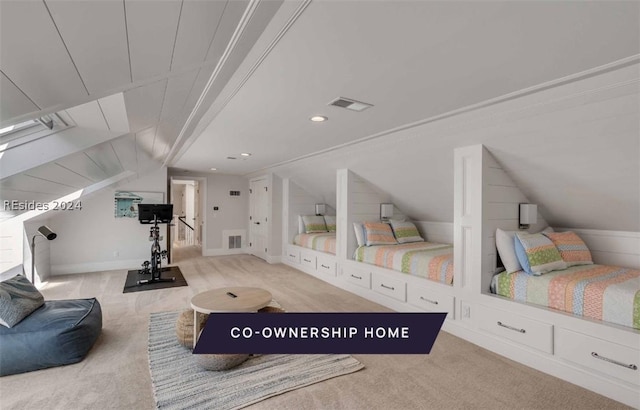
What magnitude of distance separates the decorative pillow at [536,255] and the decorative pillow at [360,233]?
2.01 metres

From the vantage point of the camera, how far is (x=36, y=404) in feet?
6.20

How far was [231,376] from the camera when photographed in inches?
87.1

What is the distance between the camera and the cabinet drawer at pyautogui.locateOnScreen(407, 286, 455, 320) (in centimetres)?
305

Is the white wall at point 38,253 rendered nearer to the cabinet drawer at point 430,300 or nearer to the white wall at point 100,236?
the white wall at point 100,236

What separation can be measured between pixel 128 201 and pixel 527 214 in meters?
6.51

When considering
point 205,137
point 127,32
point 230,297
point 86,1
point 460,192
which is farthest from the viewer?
point 205,137

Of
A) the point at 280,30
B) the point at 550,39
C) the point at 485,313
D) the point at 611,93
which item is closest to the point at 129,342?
the point at 280,30

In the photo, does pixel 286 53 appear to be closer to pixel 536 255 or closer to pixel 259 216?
pixel 536 255

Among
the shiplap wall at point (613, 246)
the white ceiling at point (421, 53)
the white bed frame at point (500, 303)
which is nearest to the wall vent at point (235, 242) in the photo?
the white bed frame at point (500, 303)

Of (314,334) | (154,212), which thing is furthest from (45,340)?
A: (154,212)

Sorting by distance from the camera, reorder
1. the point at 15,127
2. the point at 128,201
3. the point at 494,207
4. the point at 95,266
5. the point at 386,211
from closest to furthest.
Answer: the point at 15,127, the point at 494,207, the point at 386,211, the point at 95,266, the point at 128,201

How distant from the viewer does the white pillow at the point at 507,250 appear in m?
2.77

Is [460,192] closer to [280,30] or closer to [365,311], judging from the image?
[365,311]

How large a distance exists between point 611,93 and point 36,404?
4.02 metres
